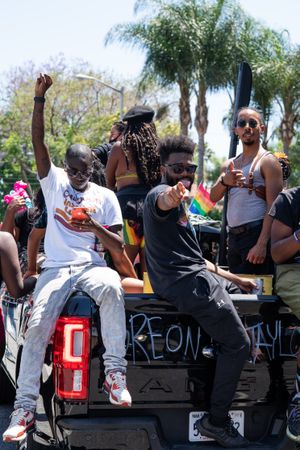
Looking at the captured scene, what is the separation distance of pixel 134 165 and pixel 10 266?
72.3 inches

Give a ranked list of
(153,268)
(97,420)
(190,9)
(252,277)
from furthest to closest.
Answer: (190,9)
(252,277)
(153,268)
(97,420)

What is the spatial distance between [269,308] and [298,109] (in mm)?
27259

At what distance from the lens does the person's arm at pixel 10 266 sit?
4.45 metres

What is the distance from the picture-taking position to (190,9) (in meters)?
27.2

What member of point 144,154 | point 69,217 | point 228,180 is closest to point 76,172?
point 69,217

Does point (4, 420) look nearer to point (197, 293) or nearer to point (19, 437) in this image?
point (19, 437)

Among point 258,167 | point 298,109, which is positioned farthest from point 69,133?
point 258,167

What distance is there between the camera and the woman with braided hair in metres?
5.89

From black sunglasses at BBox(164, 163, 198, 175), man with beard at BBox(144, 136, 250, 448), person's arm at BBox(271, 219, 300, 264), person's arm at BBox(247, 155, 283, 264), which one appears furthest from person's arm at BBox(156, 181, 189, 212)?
person's arm at BBox(247, 155, 283, 264)

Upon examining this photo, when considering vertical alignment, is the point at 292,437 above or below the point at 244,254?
below

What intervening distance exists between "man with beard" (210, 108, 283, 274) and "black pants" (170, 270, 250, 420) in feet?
4.44

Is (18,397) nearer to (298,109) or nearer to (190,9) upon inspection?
(190,9)

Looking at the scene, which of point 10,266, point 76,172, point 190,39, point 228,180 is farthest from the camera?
point 190,39

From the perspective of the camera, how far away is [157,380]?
4.03m
